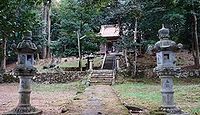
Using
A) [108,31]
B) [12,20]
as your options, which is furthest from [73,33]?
[12,20]

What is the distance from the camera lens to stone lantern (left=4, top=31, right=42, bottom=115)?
9758 mm

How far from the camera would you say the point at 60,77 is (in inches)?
1108

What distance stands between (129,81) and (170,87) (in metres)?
16.2

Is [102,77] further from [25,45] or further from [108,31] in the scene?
[108,31]

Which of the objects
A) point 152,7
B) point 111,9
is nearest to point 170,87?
point 152,7

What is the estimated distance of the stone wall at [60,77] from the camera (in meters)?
27.6

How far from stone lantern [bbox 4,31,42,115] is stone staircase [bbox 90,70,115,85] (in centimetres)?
1440

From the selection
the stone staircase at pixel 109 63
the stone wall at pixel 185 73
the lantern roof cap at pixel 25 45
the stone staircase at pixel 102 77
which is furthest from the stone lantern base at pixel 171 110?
the stone staircase at pixel 109 63

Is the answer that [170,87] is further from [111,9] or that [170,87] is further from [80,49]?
[80,49]

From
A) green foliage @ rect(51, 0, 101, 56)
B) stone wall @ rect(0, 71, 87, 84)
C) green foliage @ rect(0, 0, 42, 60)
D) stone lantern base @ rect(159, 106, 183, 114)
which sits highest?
green foliage @ rect(51, 0, 101, 56)

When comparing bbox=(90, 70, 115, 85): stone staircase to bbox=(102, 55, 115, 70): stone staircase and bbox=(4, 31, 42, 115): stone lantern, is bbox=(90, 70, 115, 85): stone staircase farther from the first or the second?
bbox=(4, 31, 42, 115): stone lantern

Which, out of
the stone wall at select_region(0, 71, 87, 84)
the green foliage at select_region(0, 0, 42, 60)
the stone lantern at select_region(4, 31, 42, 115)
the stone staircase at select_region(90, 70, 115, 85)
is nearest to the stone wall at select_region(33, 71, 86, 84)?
the stone wall at select_region(0, 71, 87, 84)

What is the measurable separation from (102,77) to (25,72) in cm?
1657

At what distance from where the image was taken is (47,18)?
1670 inches
